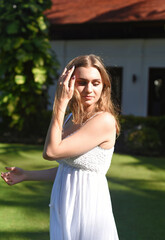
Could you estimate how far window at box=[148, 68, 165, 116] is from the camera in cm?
1416

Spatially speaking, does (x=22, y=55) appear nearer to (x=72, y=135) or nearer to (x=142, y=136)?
(x=142, y=136)

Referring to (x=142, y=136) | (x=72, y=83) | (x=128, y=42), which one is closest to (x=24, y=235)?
(x=72, y=83)

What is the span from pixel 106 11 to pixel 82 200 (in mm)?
13143

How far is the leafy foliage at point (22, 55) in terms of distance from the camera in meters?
11.8

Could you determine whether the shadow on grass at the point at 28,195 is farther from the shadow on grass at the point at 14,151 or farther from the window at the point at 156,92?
the window at the point at 156,92

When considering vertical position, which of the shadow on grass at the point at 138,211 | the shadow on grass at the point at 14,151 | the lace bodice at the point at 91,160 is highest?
the lace bodice at the point at 91,160

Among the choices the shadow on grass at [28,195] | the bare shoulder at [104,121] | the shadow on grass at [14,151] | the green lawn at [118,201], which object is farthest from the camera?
the shadow on grass at [14,151]

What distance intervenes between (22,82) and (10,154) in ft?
9.24

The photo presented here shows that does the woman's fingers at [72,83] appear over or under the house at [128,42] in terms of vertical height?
under

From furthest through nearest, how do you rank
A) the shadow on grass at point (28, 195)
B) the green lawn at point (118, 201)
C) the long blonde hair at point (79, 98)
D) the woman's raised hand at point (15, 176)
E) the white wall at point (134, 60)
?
the white wall at point (134, 60) < the shadow on grass at point (28, 195) < the green lawn at point (118, 201) < the woman's raised hand at point (15, 176) < the long blonde hair at point (79, 98)

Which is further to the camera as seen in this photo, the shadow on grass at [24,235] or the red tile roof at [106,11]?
the red tile roof at [106,11]

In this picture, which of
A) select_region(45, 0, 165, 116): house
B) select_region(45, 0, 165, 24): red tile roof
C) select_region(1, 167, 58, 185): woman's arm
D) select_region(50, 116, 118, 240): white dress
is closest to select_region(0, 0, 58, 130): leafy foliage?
select_region(45, 0, 165, 116): house

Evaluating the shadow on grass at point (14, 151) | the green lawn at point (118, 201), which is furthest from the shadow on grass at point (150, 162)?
the shadow on grass at point (14, 151)

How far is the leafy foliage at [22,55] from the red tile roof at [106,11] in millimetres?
2570
